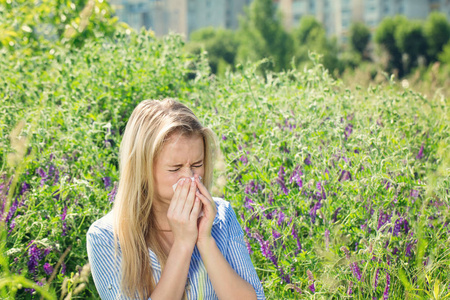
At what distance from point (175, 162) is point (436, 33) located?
5461 cm

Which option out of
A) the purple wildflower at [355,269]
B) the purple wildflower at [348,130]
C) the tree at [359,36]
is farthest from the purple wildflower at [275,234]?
the tree at [359,36]

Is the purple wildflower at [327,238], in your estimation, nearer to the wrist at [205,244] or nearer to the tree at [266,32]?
the wrist at [205,244]

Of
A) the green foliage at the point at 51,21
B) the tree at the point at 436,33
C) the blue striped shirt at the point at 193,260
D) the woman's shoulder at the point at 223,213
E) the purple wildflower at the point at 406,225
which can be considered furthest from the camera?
the tree at the point at 436,33

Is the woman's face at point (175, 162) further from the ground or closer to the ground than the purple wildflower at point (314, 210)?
further from the ground

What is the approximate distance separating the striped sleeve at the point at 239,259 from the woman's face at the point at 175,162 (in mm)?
268

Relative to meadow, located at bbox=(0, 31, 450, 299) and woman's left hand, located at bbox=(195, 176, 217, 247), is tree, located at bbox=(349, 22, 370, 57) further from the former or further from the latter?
woman's left hand, located at bbox=(195, 176, 217, 247)

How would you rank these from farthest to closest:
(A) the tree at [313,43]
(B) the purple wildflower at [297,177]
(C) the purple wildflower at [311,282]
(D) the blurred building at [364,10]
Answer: (D) the blurred building at [364,10], (A) the tree at [313,43], (B) the purple wildflower at [297,177], (C) the purple wildflower at [311,282]

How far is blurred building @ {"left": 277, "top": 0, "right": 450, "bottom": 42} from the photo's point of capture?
239 ft

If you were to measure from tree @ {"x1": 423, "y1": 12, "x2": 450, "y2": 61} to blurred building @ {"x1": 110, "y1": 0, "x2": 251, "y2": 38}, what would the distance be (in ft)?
115

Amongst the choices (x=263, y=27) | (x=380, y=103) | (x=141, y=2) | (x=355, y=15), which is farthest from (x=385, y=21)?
(x=380, y=103)

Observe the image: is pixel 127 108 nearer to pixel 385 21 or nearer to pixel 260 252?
pixel 260 252

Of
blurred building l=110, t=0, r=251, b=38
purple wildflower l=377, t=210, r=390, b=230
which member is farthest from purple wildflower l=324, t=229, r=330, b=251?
blurred building l=110, t=0, r=251, b=38

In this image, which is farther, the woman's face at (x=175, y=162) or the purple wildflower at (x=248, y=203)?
the purple wildflower at (x=248, y=203)

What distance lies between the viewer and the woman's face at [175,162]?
6.50 feet
